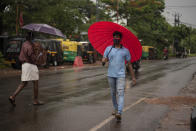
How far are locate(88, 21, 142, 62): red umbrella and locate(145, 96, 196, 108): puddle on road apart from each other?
8.74ft

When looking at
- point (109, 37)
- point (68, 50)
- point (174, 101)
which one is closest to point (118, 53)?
point (109, 37)

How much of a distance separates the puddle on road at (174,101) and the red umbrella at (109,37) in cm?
266

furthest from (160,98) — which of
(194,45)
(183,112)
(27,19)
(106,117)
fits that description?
(194,45)

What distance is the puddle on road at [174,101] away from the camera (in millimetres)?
9632

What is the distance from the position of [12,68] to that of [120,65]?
690 inches

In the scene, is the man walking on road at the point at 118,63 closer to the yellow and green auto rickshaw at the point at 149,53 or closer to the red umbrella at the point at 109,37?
the red umbrella at the point at 109,37

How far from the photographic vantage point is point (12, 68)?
76.4 ft

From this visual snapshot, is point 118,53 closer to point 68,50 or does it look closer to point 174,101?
point 174,101

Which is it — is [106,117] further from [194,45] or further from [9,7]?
[194,45]

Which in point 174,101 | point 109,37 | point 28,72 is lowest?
point 174,101

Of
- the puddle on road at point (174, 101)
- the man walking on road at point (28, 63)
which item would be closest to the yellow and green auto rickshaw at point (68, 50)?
the puddle on road at point (174, 101)

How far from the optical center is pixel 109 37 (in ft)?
24.5

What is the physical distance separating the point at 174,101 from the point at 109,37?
3.72 m

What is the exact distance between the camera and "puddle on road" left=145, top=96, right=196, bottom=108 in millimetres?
9632
